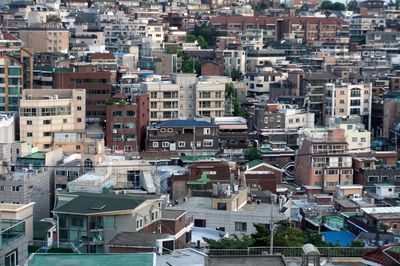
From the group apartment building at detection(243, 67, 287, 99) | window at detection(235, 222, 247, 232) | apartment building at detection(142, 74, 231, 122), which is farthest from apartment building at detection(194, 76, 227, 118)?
window at detection(235, 222, 247, 232)

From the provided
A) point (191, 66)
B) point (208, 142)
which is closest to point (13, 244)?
point (208, 142)

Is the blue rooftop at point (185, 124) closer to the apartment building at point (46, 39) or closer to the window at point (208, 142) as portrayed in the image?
the window at point (208, 142)

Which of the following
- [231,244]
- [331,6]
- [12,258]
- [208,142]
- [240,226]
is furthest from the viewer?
[331,6]

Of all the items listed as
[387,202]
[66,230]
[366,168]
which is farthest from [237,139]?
[66,230]

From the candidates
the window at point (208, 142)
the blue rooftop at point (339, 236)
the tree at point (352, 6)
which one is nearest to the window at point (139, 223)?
the blue rooftop at point (339, 236)

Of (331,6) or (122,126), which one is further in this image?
(331,6)

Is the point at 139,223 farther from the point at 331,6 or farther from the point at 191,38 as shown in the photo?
the point at 331,6
